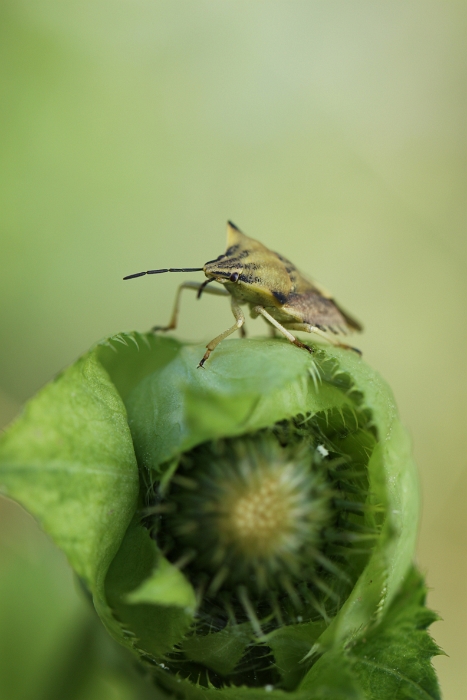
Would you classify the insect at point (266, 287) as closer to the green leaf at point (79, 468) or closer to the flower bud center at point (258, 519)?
the green leaf at point (79, 468)

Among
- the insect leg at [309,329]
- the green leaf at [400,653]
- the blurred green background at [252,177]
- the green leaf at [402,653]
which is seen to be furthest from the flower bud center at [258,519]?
the blurred green background at [252,177]

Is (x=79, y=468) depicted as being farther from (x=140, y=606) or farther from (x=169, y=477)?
(x=140, y=606)

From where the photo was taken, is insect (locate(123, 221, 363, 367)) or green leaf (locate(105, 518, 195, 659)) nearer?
green leaf (locate(105, 518, 195, 659))

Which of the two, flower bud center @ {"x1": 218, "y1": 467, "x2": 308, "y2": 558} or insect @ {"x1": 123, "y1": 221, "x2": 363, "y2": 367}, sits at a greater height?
insect @ {"x1": 123, "y1": 221, "x2": 363, "y2": 367}

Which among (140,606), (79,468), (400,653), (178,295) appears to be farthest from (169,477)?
(178,295)

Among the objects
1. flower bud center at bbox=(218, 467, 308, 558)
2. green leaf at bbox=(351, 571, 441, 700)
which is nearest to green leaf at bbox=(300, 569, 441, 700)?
green leaf at bbox=(351, 571, 441, 700)

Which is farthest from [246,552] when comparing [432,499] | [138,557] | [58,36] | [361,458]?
[58,36]

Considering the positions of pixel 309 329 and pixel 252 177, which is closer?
pixel 309 329

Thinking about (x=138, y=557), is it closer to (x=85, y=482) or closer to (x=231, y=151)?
(x=85, y=482)

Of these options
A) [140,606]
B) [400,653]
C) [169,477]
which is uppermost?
[169,477]

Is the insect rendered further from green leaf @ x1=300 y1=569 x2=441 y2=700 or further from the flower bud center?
the flower bud center
